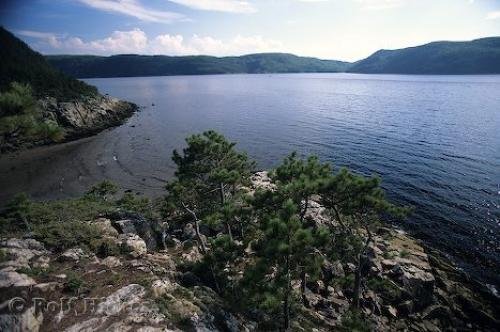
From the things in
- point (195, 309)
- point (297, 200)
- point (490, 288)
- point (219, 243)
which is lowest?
point (490, 288)

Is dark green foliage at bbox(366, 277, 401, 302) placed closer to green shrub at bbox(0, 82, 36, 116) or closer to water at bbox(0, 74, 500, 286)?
water at bbox(0, 74, 500, 286)

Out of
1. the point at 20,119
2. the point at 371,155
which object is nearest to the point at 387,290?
the point at 20,119

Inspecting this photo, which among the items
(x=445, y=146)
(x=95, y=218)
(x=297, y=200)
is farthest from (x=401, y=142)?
(x=95, y=218)

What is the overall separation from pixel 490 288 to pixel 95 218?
4131 centimetres

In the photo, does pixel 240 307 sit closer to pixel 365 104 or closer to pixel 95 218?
pixel 95 218

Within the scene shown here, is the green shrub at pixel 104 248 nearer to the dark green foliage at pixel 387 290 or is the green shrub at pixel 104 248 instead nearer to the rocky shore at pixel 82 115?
the dark green foliage at pixel 387 290

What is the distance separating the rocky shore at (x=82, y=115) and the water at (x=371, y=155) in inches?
237

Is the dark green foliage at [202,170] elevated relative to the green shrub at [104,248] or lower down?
elevated

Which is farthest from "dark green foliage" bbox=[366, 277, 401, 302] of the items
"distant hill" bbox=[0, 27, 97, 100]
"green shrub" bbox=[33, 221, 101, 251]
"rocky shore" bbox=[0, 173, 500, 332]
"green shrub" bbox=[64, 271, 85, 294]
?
"distant hill" bbox=[0, 27, 97, 100]

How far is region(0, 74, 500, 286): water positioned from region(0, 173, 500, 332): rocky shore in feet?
20.3

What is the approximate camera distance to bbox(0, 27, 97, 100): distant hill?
106500mm

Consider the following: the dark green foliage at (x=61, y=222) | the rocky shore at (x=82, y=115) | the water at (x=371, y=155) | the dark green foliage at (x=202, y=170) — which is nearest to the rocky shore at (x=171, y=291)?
the dark green foliage at (x=61, y=222)

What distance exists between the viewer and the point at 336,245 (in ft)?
85.7

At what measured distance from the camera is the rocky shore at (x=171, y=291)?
56.8ft
